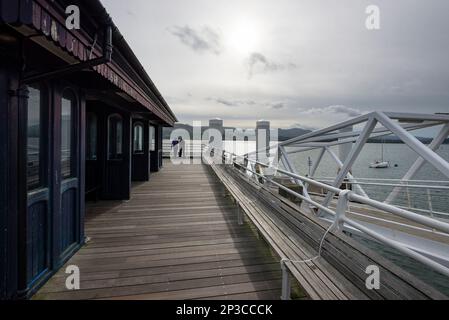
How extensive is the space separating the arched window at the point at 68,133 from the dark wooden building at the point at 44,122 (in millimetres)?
12

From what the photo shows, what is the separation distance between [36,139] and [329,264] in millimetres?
2997

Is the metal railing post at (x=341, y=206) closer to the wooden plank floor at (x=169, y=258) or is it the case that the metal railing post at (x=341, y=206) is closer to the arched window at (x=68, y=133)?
the wooden plank floor at (x=169, y=258)

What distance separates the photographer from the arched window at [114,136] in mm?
5941

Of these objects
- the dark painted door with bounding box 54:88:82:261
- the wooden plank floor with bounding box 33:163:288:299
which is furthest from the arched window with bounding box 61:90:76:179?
the wooden plank floor with bounding box 33:163:288:299

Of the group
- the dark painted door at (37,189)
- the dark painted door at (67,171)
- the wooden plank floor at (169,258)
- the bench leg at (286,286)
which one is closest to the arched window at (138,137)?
the wooden plank floor at (169,258)

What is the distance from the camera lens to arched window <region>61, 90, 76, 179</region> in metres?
2.97

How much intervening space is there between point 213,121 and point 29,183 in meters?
12.2

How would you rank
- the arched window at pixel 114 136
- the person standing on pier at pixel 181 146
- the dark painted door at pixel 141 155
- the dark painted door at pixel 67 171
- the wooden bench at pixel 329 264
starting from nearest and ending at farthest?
the wooden bench at pixel 329 264, the dark painted door at pixel 67 171, the arched window at pixel 114 136, the dark painted door at pixel 141 155, the person standing on pier at pixel 181 146

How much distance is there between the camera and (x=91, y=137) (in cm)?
570

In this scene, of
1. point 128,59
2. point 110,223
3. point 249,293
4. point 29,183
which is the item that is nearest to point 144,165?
point 110,223

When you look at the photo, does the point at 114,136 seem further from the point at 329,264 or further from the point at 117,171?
the point at 329,264

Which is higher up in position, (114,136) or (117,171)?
(114,136)

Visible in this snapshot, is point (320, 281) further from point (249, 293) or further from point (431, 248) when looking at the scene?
point (431, 248)

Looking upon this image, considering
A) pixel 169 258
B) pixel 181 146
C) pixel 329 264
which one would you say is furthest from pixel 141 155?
pixel 181 146
